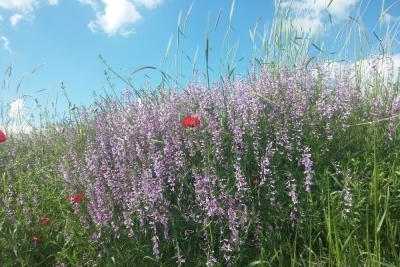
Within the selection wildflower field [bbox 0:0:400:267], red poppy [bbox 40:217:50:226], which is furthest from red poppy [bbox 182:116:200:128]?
red poppy [bbox 40:217:50:226]

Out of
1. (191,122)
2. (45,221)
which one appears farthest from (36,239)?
(191,122)

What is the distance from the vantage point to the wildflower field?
2.12 meters

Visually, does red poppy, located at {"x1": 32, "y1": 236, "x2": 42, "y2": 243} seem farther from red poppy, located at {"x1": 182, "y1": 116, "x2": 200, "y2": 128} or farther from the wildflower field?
red poppy, located at {"x1": 182, "y1": 116, "x2": 200, "y2": 128}

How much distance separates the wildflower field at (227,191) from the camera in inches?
83.3

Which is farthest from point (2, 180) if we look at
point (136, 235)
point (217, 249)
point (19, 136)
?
point (19, 136)

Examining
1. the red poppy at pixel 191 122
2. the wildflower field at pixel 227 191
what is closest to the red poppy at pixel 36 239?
the wildflower field at pixel 227 191

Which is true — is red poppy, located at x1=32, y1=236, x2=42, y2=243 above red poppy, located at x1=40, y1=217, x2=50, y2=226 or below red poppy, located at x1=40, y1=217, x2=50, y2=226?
below

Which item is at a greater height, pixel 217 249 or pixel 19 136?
pixel 19 136

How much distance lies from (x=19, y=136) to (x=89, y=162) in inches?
149

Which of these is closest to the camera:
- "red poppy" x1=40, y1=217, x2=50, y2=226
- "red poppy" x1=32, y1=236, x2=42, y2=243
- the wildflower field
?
the wildflower field

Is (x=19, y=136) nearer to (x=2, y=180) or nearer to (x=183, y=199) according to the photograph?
(x=2, y=180)

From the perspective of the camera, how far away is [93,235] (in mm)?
2314

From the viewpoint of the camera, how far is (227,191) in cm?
215

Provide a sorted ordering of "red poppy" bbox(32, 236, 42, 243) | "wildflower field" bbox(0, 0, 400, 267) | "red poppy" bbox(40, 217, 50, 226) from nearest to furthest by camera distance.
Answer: "wildflower field" bbox(0, 0, 400, 267) → "red poppy" bbox(32, 236, 42, 243) → "red poppy" bbox(40, 217, 50, 226)
